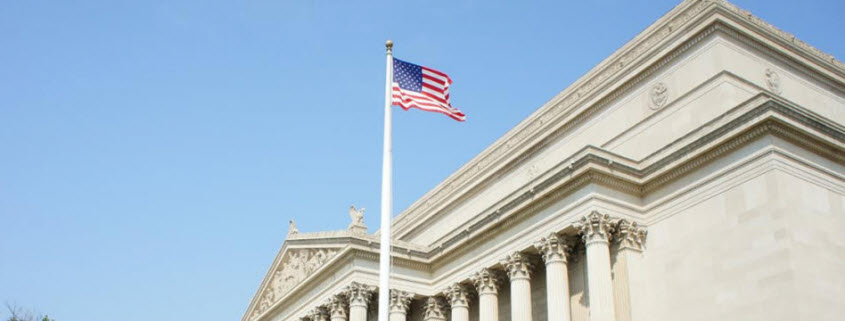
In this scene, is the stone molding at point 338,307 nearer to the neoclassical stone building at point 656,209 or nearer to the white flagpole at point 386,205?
the neoclassical stone building at point 656,209

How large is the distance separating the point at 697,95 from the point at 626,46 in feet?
19.1

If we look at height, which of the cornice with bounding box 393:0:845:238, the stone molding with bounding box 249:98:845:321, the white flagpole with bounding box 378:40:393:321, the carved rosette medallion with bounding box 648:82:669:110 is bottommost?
the white flagpole with bounding box 378:40:393:321

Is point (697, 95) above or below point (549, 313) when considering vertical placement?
above

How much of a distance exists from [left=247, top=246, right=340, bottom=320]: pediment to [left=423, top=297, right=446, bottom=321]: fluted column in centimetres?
484

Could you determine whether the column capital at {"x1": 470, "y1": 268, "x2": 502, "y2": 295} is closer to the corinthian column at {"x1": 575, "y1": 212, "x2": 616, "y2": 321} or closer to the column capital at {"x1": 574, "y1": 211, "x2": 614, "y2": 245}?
the corinthian column at {"x1": 575, "y1": 212, "x2": 616, "y2": 321}

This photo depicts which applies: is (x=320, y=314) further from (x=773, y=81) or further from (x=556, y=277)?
(x=773, y=81)

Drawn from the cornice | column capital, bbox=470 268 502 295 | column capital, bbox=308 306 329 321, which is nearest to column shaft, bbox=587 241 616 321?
column capital, bbox=470 268 502 295

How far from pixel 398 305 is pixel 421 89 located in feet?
50.6

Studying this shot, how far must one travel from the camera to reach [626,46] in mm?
39875

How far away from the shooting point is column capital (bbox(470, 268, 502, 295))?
3622cm

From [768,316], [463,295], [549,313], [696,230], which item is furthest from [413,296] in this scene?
[768,316]

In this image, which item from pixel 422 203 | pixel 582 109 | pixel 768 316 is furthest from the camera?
pixel 422 203

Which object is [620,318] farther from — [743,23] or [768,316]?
[743,23]

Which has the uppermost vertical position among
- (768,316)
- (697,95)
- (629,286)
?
(697,95)
